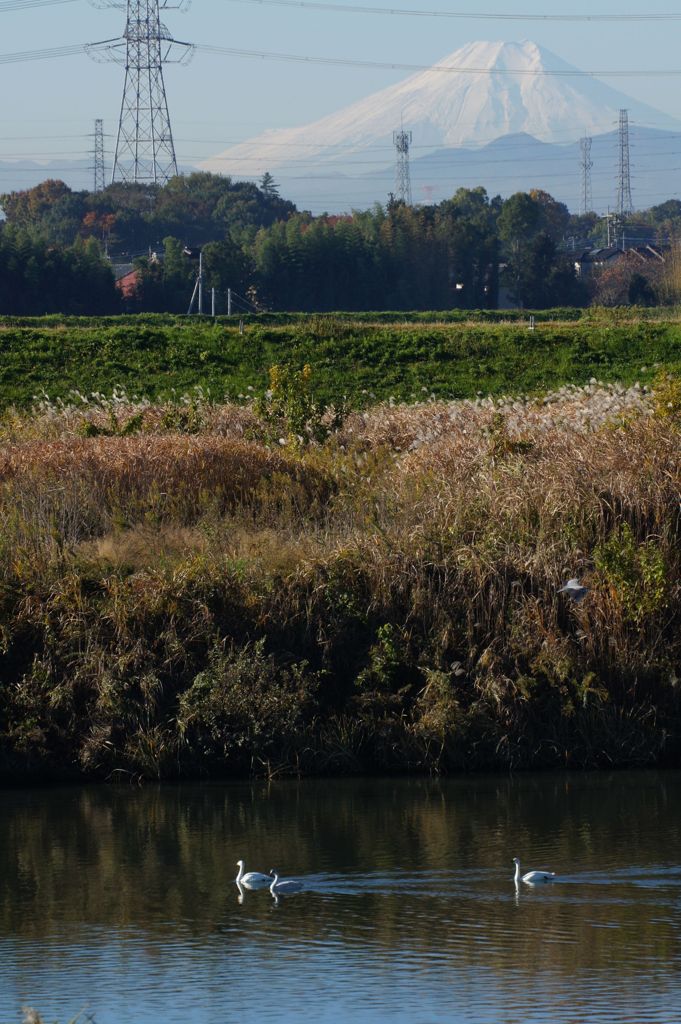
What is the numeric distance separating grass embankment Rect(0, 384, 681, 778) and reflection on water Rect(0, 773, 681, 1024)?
457mm

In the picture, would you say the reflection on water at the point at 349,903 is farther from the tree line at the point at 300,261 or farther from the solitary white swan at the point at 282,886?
the tree line at the point at 300,261

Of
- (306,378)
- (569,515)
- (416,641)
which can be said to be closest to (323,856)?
(416,641)

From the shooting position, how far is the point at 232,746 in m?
15.5

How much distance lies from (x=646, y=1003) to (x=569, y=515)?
807cm

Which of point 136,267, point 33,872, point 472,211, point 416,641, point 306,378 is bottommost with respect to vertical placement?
point 33,872

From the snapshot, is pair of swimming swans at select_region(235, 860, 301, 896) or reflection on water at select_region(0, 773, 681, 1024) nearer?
reflection on water at select_region(0, 773, 681, 1024)

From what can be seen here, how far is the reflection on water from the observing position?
9867 mm

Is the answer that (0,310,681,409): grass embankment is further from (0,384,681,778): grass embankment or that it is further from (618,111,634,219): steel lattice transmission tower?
(618,111,634,219): steel lattice transmission tower

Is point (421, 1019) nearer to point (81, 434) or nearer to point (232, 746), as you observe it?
point (232, 746)

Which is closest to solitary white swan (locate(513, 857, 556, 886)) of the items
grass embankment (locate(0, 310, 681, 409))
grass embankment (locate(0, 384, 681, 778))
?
grass embankment (locate(0, 384, 681, 778))

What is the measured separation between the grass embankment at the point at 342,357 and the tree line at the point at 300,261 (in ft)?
104

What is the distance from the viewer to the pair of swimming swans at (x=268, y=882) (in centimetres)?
1198

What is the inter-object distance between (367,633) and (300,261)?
72322 mm

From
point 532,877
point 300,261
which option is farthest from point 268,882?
point 300,261
